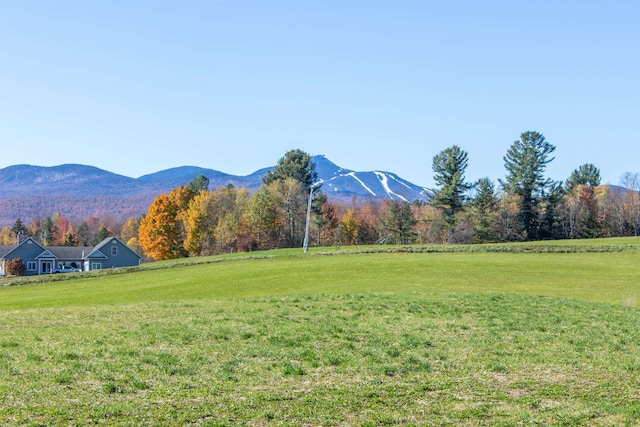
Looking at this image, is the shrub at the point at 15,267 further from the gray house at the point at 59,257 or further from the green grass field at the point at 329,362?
the green grass field at the point at 329,362

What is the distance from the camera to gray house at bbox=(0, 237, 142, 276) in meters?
89.4

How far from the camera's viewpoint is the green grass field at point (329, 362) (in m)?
8.38

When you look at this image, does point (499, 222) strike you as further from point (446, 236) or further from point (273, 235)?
point (273, 235)

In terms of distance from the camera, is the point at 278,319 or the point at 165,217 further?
the point at 165,217

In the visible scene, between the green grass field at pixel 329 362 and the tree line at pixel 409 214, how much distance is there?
2374 inches

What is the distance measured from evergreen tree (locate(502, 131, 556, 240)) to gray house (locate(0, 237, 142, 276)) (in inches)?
2333

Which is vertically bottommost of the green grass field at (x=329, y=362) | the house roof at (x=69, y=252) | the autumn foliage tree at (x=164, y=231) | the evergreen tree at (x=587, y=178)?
the house roof at (x=69, y=252)

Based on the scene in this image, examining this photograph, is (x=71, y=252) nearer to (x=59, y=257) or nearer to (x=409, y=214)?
(x=59, y=257)

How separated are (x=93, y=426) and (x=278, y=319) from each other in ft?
33.6

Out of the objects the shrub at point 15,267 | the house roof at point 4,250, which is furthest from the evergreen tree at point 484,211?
the house roof at point 4,250

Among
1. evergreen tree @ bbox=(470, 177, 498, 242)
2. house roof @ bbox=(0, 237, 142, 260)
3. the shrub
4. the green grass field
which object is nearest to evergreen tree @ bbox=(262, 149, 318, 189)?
house roof @ bbox=(0, 237, 142, 260)

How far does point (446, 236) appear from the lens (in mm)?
91875

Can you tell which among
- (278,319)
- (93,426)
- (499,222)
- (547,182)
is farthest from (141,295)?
(547,182)

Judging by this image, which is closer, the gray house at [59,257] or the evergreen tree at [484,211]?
the evergreen tree at [484,211]
